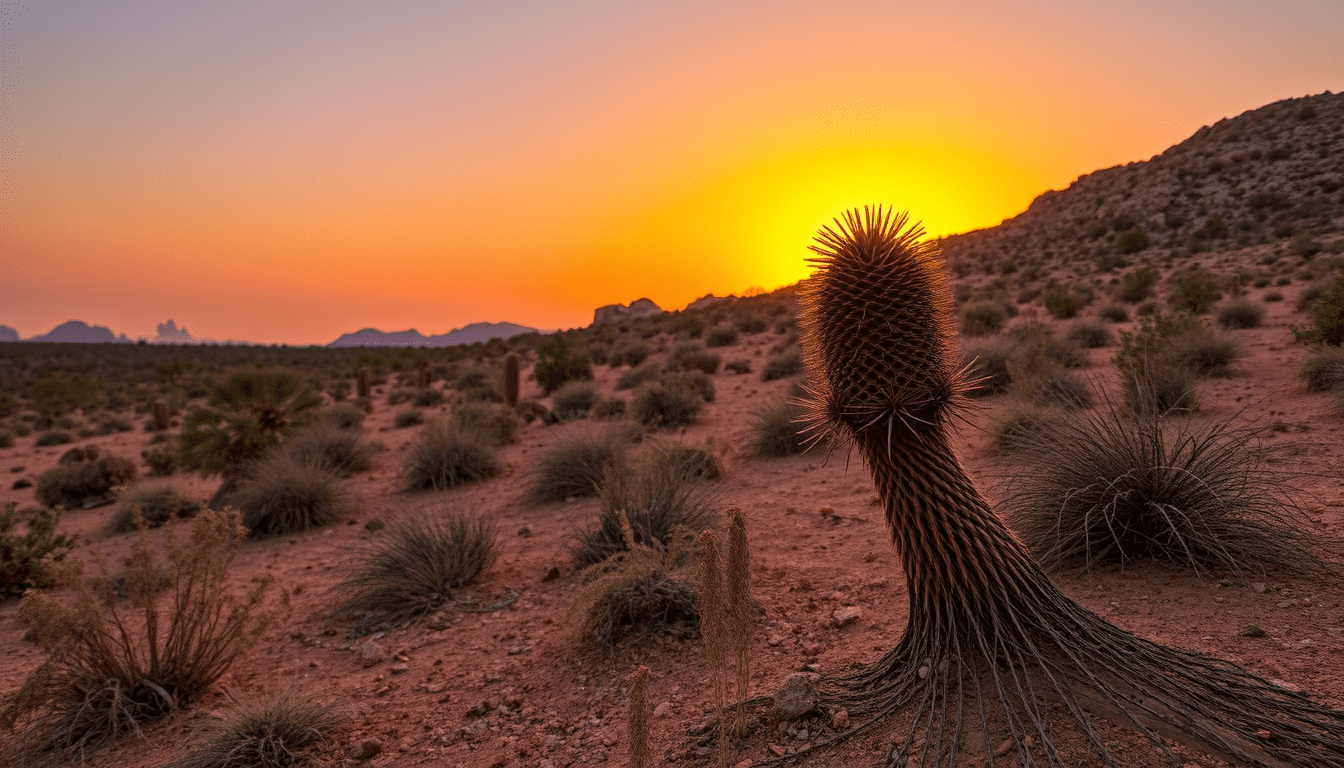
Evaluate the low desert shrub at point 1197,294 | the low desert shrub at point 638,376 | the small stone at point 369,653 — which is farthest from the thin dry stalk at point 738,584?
the low desert shrub at point 1197,294

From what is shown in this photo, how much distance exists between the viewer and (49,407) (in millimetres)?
26797

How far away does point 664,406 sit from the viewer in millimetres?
13062

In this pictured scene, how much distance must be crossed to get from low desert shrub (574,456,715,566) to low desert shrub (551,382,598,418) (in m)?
9.15

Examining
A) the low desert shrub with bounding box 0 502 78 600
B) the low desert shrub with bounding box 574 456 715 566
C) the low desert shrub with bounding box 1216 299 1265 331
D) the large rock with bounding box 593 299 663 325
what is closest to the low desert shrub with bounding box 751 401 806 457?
the low desert shrub with bounding box 574 456 715 566

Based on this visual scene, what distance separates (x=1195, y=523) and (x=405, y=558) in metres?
6.23

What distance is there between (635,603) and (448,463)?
23.2 ft

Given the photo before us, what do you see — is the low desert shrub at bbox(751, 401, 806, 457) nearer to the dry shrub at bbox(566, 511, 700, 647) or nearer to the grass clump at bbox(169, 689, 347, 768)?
the dry shrub at bbox(566, 511, 700, 647)

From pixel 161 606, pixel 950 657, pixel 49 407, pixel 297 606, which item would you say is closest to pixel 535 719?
pixel 950 657

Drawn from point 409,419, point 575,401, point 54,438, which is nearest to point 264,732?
point 575,401

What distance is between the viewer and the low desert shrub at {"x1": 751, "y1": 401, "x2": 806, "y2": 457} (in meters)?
9.68

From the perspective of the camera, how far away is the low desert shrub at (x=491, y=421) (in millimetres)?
13164

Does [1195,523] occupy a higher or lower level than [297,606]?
higher

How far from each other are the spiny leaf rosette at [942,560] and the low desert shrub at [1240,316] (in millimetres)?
15713

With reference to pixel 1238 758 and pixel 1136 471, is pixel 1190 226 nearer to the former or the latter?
pixel 1136 471
